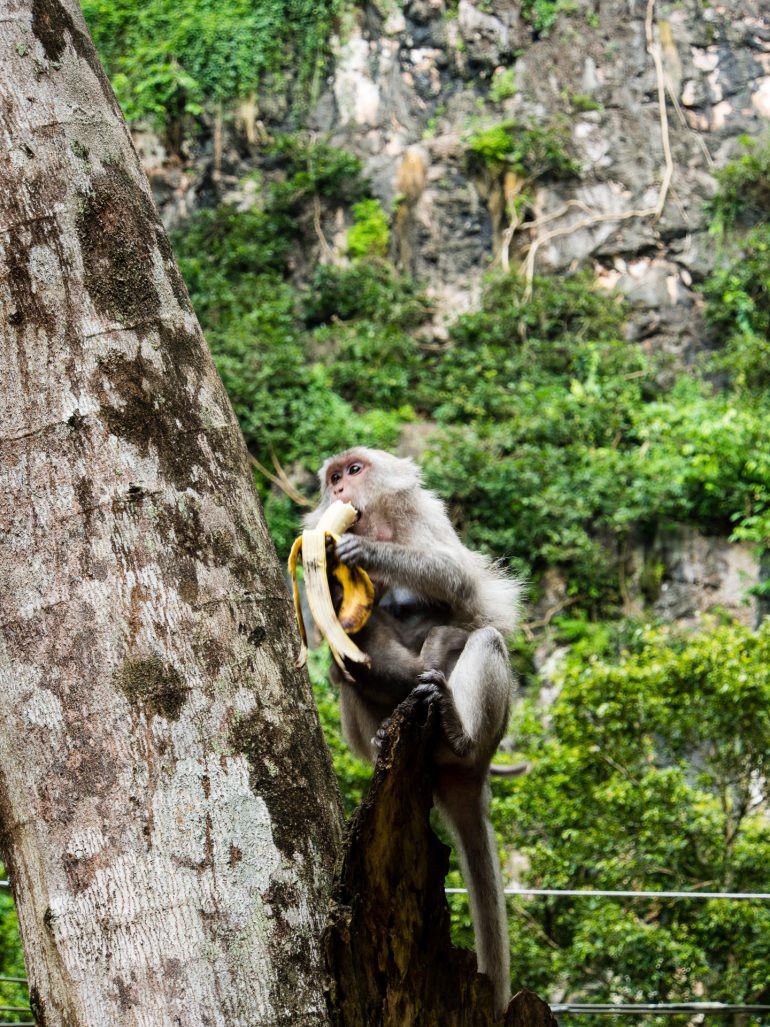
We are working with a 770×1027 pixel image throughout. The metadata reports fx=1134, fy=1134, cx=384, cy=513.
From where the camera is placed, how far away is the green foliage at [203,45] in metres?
17.3

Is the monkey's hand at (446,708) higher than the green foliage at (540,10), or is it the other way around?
the green foliage at (540,10)

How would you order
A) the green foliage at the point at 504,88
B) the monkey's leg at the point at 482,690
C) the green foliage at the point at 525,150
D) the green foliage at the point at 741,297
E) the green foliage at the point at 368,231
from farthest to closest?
the green foliage at the point at 504,88 < the green foliage at the point at 525,150 < the green foliage at the point at 368,231 < the green foliage at the point at 741,297 < the monkey's leg at the point at 482,690

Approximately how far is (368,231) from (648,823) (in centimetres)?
1108

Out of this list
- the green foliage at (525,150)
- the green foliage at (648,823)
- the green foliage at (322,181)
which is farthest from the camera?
the green foliage at (322,181)

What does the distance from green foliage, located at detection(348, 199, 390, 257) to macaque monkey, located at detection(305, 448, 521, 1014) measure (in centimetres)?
1298

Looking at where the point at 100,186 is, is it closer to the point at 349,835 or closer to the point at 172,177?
the point at 349,835

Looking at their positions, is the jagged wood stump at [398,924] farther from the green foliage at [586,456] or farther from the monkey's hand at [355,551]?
the green foliage at [586,456]

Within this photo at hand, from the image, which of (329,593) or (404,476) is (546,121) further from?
(329,593)

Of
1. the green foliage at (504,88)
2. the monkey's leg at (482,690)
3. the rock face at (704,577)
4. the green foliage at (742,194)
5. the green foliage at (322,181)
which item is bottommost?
the rock face at (704,577)

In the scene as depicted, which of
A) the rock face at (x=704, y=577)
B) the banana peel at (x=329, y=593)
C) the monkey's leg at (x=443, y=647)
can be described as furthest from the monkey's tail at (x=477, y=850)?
the rock face at (x=704, y=577)

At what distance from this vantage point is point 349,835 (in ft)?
5.90

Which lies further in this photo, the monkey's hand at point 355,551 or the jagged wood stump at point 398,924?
the monkey's hand at point 355,551

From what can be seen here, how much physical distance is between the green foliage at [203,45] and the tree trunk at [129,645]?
16.2 metres

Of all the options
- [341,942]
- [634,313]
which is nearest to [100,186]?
[341,942]
